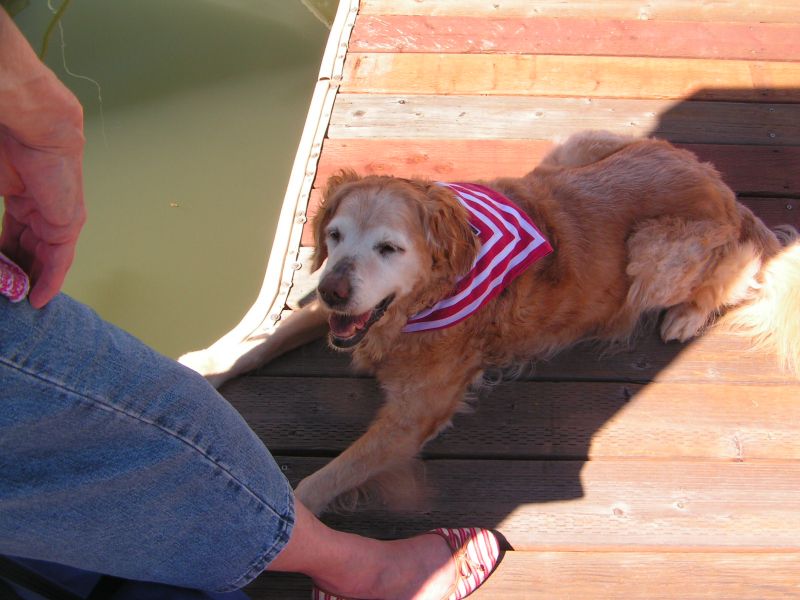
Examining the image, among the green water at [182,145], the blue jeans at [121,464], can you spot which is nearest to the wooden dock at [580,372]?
the blue jeans at [121,464]

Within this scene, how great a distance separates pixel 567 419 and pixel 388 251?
95 centimetres

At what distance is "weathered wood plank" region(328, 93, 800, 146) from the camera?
3434 millimetres

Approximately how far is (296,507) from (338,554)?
0.28m

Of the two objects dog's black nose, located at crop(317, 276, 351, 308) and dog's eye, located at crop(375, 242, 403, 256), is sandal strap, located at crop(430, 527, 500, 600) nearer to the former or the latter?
dog's black nose, located at crop(317, 276, 351, 308)

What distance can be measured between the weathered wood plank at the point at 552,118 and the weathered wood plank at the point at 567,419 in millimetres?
1504

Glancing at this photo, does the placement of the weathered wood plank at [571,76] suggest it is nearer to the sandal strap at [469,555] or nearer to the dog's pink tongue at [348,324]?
the dog's pink tongue at [348,324]

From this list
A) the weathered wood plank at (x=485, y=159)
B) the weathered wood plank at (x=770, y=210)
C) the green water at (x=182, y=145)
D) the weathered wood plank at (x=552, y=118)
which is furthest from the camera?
the green water at (x=182, y=145)

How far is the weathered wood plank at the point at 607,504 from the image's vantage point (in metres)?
2.15

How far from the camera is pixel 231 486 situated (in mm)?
1318

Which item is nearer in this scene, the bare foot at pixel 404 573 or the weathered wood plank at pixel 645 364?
the bare foot at pixel 404 573

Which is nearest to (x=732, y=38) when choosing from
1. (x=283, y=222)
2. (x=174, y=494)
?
(x=283, y=222)

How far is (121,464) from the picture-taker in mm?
1174

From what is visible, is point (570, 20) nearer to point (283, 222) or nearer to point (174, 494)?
point (283, 222)

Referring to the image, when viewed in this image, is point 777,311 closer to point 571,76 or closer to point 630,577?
point 630,577
